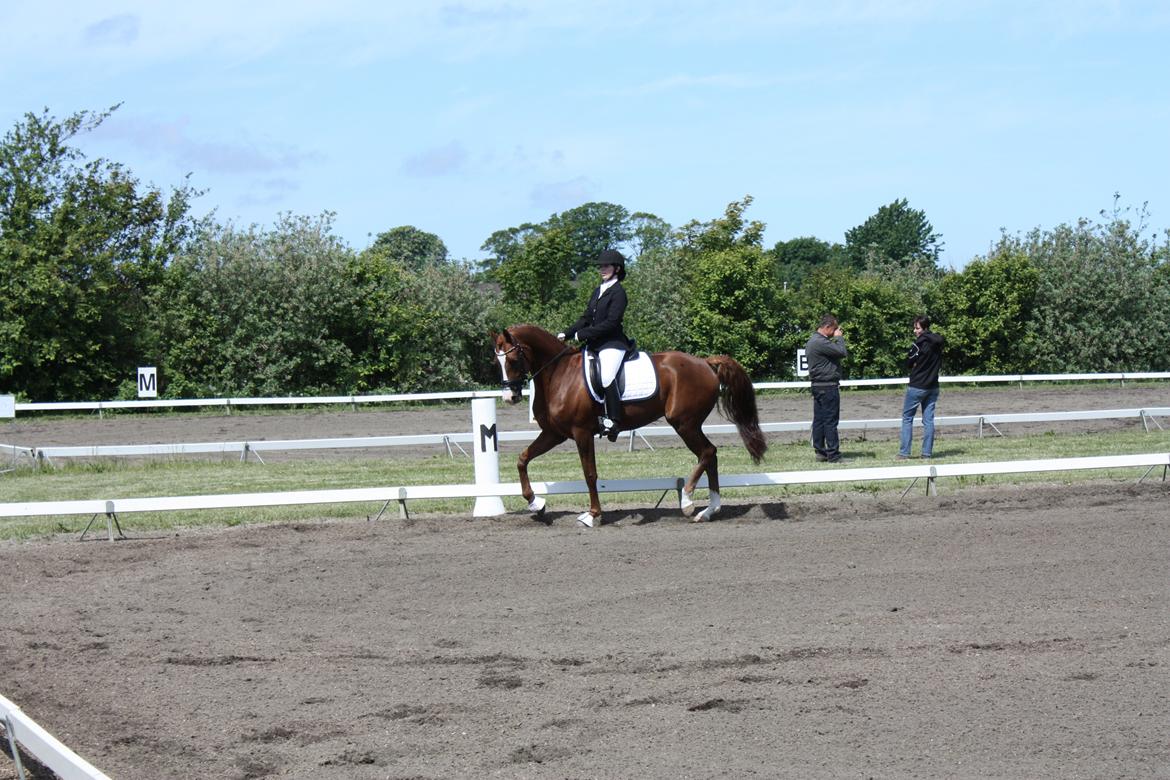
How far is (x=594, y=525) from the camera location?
12.0 metres

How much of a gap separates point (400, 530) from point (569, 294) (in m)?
37.6

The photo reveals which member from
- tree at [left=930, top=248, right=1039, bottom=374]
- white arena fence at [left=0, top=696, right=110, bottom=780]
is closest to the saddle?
white arena fence at [left=0, top=696, right=110, bottom=780]

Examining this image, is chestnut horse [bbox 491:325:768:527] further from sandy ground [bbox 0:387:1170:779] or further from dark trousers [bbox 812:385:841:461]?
dark trousers [bbox 812:385:841:461]

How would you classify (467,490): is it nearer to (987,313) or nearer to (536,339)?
(536,339)

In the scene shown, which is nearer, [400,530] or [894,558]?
[894,558]

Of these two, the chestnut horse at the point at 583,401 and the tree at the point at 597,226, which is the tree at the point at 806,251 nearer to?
the tree at the point at 597,226

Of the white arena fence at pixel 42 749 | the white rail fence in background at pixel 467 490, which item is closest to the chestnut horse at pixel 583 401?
the white rail fence in background at pixel 467 490

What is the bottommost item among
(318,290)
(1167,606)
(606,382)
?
(1167,606)

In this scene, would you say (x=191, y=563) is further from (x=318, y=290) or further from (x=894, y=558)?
(x=318, y=290)

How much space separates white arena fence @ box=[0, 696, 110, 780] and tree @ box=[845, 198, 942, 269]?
82.3 m

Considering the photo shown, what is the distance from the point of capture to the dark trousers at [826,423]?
1702 cm

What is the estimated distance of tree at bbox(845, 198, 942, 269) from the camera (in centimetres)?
8631

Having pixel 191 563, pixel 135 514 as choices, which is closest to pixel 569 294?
pixel 135 514

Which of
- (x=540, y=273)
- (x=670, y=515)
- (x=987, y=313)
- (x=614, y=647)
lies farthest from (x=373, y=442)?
(x=540, y=273)
